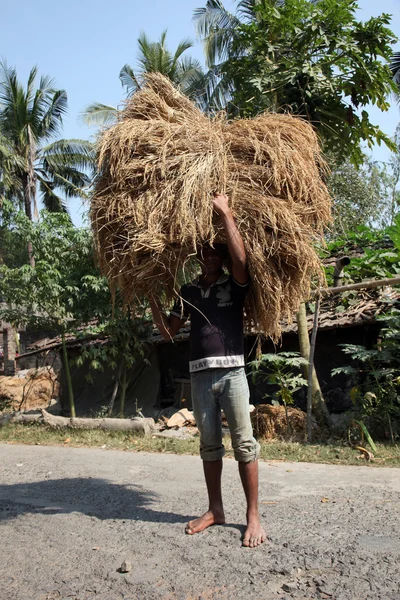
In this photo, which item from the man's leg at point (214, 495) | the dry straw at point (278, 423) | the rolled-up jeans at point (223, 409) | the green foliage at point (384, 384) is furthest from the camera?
the dry straw at point (278, 423)

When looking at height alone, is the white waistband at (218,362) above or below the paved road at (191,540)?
above

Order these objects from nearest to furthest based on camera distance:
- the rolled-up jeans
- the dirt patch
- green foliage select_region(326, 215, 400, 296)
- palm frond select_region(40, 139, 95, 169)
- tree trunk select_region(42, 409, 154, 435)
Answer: the rolled-up jeans → tree trunk select_region(42, 409, 154, 435) → green foliage select_region(326, 215, 400, 296) → the dirt patch → palm frond select_region(40, 139, 95, 169)

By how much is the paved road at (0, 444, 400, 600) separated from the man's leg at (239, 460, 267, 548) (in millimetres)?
68

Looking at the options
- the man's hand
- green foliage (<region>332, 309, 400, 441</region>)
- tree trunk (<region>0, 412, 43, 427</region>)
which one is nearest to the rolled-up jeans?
the man's hand

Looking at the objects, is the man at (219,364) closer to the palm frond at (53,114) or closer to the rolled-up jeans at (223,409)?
the rolled-up jeans at (223,409)

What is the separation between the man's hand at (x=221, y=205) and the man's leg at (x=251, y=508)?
148 centimetres

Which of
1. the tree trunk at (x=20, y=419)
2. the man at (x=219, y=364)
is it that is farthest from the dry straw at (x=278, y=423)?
the man at (x=219, y=364)

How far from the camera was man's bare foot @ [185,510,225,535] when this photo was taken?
132 inches

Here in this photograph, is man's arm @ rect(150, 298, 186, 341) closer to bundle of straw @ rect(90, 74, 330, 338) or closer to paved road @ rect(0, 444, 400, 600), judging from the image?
bundle of straw @ rect(90, 74, 330, 338)

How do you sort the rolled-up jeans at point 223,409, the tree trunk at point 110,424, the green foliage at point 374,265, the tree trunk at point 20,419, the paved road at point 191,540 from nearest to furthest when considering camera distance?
the paved road at point 191,540 < the rolled-up jeans at point 223,409 < the tree trunk at point 110,424 < the green foliage at point 374,265 < the tree trunk at point 20,419

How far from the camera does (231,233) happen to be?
3193 mm

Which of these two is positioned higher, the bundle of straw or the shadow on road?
the bundle of straw

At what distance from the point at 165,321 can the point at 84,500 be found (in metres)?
1.71

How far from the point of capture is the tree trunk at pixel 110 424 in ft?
28.2
